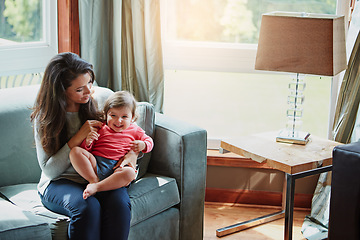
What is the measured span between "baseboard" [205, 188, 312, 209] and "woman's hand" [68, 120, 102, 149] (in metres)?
1.21

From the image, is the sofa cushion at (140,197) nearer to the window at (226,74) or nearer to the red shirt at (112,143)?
the red shirt at (112,143)

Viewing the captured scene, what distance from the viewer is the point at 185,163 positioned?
93.1 inches

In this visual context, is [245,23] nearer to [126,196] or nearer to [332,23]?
[332,23]

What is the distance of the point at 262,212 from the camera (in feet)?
9.95

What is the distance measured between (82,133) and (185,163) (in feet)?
1.76

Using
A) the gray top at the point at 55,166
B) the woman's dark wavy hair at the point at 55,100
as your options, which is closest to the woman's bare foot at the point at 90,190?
the gray top at the point at 55,166

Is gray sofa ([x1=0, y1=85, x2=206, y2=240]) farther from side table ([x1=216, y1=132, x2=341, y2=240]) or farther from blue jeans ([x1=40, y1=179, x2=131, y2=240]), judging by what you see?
side table ([x1=216, y1=132, x2=341, y2=240])

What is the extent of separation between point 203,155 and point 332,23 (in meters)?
0.89

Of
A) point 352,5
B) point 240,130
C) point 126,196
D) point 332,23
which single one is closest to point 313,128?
point 240,130

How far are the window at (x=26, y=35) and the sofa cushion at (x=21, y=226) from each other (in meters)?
1.09

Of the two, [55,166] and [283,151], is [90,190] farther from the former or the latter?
[283,151]

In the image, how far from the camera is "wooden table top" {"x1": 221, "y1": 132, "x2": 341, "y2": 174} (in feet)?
7.50

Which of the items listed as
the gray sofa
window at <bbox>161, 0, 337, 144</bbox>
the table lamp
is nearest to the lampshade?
the table lamp

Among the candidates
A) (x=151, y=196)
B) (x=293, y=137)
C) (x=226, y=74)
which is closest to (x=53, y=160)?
(x=151, y=196)
